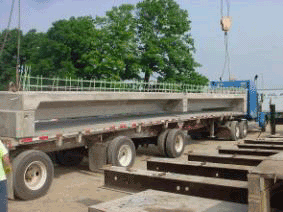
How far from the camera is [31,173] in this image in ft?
22.4

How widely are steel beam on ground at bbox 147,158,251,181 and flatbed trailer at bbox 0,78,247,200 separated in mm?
3246

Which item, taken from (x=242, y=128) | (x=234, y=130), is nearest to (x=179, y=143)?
(x=234, y=130)

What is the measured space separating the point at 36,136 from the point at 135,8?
33.8 metres

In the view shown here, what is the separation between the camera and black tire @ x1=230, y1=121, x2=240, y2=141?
1654 centimetres

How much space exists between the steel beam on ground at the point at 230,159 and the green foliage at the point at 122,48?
26.5 m

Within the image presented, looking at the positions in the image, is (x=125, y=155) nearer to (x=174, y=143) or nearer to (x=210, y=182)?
(x=174, y=143)

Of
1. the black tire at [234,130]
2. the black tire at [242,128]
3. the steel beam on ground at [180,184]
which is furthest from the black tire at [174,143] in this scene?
the steel beam on ground at [180,184]

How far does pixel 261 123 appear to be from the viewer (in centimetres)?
2008

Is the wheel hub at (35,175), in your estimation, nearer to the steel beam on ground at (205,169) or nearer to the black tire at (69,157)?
the black tire at (69,157)

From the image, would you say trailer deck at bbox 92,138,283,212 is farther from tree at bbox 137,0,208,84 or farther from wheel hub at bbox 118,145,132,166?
tree at bbox 137,0,208,84

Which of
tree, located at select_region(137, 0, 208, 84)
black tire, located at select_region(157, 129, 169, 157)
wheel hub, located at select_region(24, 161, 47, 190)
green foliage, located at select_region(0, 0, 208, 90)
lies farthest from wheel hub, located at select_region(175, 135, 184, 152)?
tree, located at select_region(137, 0, 208, 84)

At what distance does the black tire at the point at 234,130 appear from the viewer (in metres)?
16.5

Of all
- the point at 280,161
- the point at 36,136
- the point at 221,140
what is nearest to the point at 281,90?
the point at 221,140

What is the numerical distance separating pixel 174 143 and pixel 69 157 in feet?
11.6
